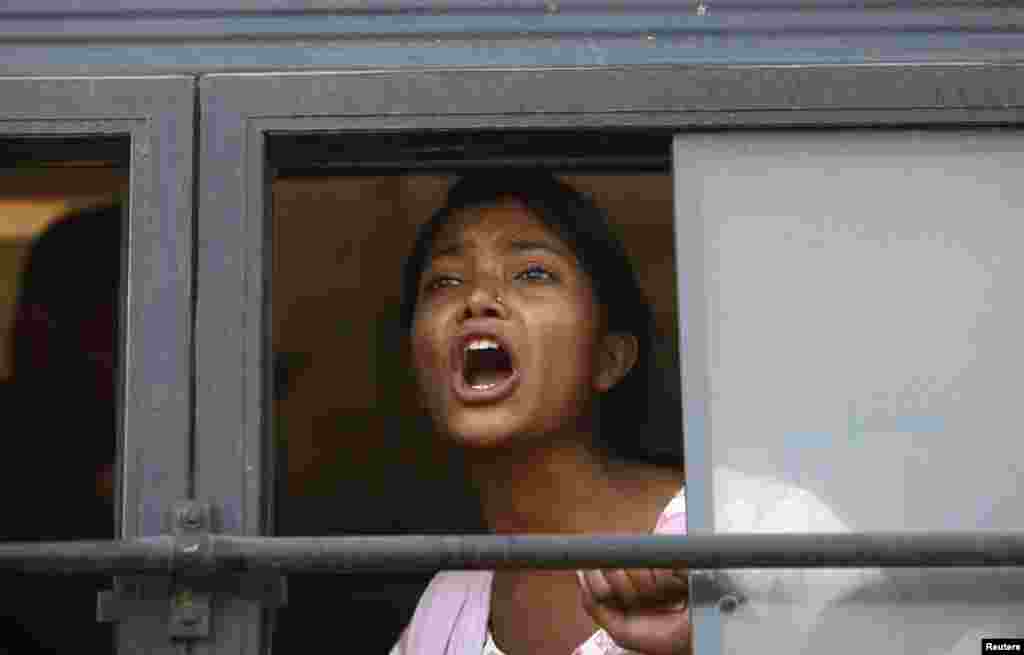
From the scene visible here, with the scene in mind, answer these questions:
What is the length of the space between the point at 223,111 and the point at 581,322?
72 cm

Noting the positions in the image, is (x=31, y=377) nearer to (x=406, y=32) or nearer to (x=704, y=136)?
(x=406, y=32)

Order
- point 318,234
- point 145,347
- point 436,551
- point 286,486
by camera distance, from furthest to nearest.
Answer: point 286,486 < point 318,234 < point 145,347 < point 436,551

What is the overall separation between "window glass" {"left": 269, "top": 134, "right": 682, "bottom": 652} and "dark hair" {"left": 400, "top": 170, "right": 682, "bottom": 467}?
0.03 metres

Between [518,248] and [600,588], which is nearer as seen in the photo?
[600,588]

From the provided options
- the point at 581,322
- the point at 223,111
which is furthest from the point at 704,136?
the point at 223,111

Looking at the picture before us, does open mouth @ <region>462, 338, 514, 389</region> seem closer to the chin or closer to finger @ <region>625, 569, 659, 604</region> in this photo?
the chin

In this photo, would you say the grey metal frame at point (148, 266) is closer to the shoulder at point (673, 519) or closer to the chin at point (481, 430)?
the chin at point (481, 430)

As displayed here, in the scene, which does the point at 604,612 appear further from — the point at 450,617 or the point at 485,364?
the point at 485,364

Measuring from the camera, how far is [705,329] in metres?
2.58

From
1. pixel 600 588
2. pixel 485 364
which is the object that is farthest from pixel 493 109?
pixel 600 588

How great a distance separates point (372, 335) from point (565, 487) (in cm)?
79

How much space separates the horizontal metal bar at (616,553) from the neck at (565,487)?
0.62m

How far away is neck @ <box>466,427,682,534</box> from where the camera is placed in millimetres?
3002

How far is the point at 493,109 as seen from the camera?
264 cm
